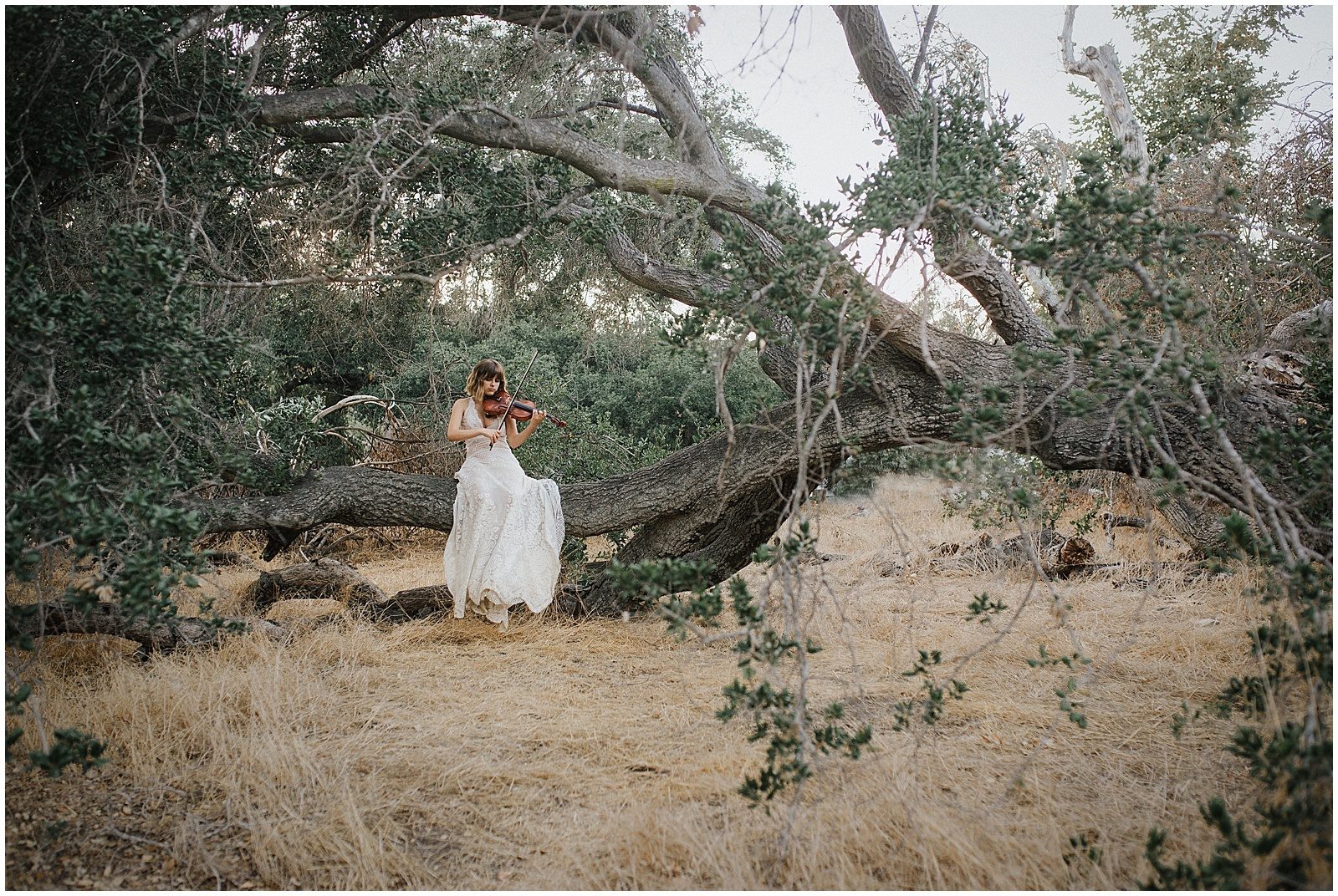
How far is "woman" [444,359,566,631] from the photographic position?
5586mm

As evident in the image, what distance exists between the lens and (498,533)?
222 inches

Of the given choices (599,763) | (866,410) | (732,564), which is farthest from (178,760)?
(866,410)

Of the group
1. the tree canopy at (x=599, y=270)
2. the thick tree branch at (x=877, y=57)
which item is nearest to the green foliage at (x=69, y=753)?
the tree canopy at (x=599, y=270)

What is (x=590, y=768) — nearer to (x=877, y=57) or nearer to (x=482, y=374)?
(x=482, y=374)

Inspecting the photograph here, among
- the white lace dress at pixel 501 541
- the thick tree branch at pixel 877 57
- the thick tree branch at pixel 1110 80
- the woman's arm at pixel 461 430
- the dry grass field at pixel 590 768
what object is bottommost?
the dry grass field at pixel 590 768

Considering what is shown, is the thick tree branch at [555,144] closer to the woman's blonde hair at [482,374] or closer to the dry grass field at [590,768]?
the woman's blonde hair at [482,374]

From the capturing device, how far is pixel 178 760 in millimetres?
3334

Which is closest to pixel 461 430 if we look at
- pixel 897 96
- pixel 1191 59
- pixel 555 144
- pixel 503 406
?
pixel 503 406

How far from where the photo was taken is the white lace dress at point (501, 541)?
220 inches

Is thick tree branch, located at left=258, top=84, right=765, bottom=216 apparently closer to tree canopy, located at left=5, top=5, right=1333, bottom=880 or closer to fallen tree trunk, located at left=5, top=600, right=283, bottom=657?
tree canopy, located at left=5, top=5, right=1333, bottom=880

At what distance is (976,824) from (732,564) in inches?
118

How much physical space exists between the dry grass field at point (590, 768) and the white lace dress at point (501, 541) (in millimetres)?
347

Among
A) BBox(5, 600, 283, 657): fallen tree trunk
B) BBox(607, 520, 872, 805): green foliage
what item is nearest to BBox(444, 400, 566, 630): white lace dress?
BBox(5, 600, 283, 657): fallen tree trunk

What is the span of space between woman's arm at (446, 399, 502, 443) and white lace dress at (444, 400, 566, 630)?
186mm
